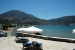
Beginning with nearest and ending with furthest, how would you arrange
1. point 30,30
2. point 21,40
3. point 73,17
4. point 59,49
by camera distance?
point 59,49, point 30,30, point 21,40, point 73,17

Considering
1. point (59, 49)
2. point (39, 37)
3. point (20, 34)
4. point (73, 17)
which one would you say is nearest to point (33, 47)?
point (59, 49)

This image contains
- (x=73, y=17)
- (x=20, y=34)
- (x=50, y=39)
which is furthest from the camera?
(x=73, y=17)

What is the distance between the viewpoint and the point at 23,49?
9.77 m

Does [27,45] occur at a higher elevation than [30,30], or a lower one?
lower

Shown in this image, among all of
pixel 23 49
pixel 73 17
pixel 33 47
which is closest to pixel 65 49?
pixel 33 47

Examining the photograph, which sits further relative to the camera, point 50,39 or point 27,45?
point 50,39

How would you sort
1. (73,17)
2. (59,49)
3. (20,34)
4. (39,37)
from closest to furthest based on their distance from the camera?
(59,49) < (39,37) < (20,34) < (73,17)

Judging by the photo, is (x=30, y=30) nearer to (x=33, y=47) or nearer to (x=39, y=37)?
(x=33, y=47)

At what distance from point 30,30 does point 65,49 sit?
149 inches

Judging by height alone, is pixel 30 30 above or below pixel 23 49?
above

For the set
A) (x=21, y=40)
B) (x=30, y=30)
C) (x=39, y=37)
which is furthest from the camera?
→ (x=39, y=37)

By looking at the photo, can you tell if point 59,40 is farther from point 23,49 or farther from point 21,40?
point 23,49

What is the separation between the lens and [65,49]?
9.71m

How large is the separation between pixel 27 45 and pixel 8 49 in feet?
5.23
